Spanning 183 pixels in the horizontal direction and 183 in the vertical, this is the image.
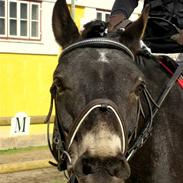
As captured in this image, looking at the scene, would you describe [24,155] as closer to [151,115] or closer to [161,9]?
[161,9]

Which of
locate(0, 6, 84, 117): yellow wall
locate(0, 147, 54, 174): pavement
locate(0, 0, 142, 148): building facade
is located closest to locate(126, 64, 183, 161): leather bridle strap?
locate(0, 147, 54, 174): pavement

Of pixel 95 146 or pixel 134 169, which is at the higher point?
pixel 95 146

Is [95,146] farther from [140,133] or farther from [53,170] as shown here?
[53,170]

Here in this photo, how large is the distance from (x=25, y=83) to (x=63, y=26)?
10.3 metres

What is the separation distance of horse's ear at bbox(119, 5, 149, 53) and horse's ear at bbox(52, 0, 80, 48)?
29 centimetres

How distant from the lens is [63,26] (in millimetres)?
3291

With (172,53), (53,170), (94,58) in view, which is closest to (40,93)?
(53,170)

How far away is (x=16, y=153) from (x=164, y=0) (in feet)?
28.5

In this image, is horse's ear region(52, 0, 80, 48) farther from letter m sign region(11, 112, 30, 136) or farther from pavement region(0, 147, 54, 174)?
pavement region(0, 147, 54, 174)

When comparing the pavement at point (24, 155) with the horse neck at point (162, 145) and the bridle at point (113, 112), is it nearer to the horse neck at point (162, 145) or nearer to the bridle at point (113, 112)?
the horse neck at point (162, 145)

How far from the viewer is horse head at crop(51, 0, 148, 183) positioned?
2693mm

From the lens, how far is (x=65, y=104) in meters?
3.01

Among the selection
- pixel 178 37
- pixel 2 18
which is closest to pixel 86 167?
pixel 178 37

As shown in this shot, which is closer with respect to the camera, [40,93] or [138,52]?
[138,52]
